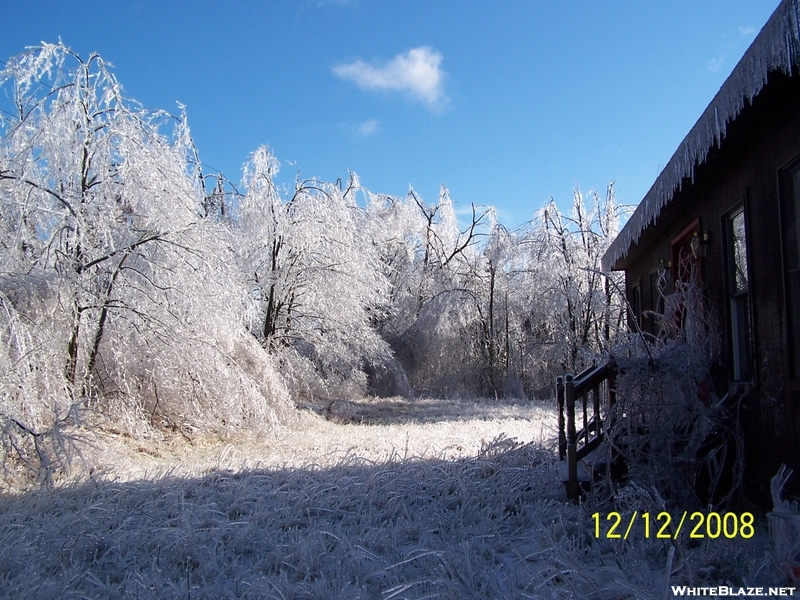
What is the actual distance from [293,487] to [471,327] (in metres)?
13.2

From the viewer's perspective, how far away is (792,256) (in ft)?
12.2

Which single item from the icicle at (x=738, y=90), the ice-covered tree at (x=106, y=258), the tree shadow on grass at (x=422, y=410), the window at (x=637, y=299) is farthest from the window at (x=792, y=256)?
the tree shadow on grass at (x=422, y=410)

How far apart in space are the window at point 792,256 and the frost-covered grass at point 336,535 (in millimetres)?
1213

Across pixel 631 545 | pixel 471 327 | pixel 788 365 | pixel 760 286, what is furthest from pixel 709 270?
pixel 471 327

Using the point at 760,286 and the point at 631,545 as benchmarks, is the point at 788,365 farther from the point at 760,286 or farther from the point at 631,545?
the point at 631,545

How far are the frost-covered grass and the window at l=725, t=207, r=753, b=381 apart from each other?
1211 millimetres

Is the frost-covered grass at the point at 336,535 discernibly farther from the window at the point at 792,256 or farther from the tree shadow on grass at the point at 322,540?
the window at the point at 792,256

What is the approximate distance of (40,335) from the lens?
5.95 metres

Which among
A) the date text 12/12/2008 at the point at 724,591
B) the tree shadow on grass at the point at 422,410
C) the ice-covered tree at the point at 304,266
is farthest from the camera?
the ice-covered tree at the point at 304,266

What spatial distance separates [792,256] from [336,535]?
342cm

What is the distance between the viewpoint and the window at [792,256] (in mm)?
3688
